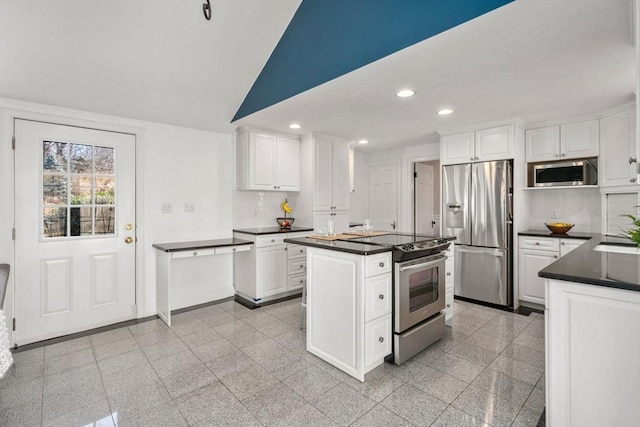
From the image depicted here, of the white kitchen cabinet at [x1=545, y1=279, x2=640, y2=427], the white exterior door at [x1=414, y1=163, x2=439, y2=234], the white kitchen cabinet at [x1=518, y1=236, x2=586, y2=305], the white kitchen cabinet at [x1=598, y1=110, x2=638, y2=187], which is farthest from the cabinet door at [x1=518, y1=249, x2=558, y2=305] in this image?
the white kitchen cabinet at [x1=545, y1=279, x2=640, y2=427]

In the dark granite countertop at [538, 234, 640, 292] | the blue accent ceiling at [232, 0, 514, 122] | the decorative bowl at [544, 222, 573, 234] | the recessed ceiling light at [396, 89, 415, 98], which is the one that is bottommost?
the dark granite countertop at [538, 234, 640, 292]

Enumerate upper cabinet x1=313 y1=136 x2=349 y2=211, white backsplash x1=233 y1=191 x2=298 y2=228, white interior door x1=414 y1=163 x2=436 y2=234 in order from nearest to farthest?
1. white backsplash x1=233 y1=191 x2=298 y2=228
2. upper cabinet x1=313 y1=136 x2=349 y2=211
3. white interior door x1=414 y1=163 x2=436 y2=234

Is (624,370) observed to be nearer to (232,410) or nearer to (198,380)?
(232,410)

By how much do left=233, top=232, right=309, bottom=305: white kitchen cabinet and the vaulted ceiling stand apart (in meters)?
1.56

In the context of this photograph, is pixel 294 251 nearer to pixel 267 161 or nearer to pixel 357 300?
pixel 267 161

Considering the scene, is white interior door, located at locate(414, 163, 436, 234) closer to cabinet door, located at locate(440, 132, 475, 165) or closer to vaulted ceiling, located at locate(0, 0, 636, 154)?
cabinet door, located at locate(440, 132, 475, 165)

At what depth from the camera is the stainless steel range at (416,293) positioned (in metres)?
2.46

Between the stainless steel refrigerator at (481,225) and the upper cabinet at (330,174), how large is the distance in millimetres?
1475

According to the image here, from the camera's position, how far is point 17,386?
7.37ft

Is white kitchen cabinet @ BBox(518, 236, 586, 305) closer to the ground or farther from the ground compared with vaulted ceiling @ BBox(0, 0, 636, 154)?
closer to the ground

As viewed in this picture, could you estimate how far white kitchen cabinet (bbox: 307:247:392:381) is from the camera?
89.5 inches

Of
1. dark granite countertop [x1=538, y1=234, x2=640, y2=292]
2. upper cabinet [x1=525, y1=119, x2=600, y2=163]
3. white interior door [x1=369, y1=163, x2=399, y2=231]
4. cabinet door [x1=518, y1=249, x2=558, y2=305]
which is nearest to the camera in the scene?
dark granite countertop [x1=538, y1=234, x2=640, y2=292]

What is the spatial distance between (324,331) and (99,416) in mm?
1571

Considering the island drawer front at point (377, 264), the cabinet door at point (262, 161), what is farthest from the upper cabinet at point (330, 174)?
the island drawer front at point (377, 264)
